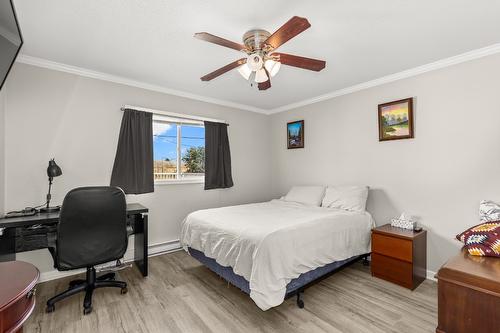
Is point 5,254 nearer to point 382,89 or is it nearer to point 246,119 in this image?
point 246,119

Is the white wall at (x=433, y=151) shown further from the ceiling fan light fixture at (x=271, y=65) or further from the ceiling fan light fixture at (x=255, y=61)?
the ceiling fan light fixture at (x=255, y=61)

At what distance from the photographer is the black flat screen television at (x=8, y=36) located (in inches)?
48.3

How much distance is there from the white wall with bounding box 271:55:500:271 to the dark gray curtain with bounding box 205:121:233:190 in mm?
1658

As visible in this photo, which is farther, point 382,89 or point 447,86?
point 382,89

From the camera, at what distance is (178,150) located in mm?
3775

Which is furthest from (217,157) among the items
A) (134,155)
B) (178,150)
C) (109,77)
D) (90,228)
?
(90,228)

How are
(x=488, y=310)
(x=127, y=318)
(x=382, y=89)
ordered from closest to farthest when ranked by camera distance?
(x=488, y=310) < (x=127, y=318) < (x=382, y=89)

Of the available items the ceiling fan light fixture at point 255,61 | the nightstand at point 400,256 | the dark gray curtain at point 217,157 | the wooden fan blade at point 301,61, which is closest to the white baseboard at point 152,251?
the dark gray curtain at point 217,157

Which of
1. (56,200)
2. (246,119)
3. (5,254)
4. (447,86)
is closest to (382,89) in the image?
(447,86)

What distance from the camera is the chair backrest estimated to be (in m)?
2.00

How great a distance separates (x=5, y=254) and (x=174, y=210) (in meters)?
1.80

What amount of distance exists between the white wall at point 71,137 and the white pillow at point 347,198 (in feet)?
6.18

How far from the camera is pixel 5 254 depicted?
2102 millimetres

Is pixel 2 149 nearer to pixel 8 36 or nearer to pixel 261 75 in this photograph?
pixel 8 36
